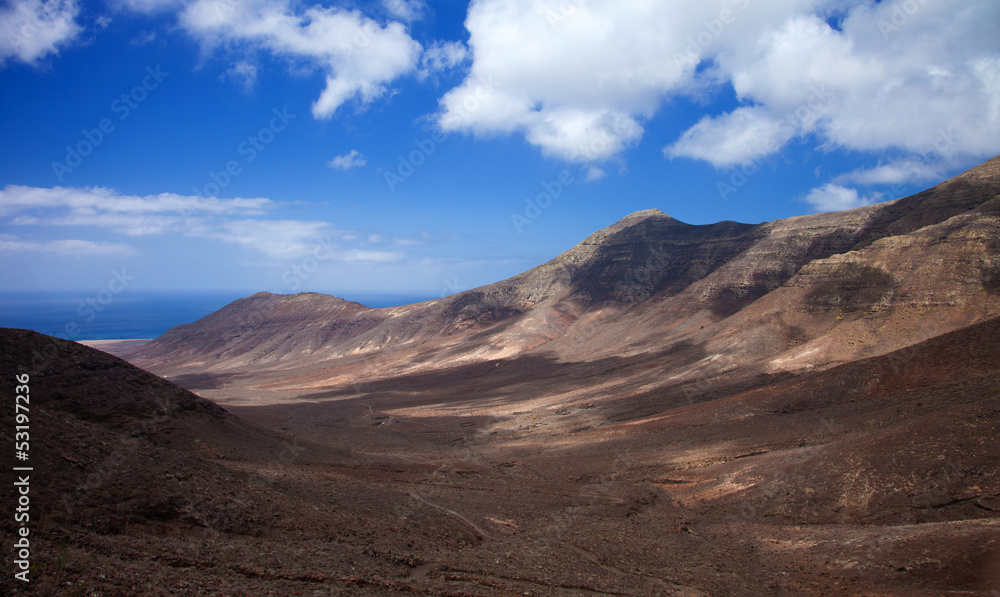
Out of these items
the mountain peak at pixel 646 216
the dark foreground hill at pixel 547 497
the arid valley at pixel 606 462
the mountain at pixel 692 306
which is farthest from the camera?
the mountain peak at pixel 646 216

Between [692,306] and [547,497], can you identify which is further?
[692,306]

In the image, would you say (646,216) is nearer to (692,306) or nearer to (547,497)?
(692,306)

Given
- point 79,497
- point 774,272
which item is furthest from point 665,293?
point 79,497

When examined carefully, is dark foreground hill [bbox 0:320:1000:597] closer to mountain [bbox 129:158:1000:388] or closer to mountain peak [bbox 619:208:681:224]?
mountain [bbox 129:158:1000:388]

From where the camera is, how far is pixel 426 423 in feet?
130

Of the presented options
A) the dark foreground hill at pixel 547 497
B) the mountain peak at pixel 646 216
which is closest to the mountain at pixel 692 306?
the mountain peak at pixel 646 216

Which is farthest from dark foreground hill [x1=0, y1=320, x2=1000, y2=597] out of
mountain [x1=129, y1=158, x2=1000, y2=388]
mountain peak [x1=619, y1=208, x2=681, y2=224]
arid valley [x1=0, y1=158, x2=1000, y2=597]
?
mountain peak [x1=619, y1=208, x2=681, y2=224]

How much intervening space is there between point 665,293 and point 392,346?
Answer: 47.0 m

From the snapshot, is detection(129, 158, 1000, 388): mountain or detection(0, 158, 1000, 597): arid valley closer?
detection(0, 158, 1000, 597): arid valley

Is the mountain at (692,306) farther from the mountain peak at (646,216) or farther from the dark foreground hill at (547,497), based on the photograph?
the dark foreground hill at (547,497)

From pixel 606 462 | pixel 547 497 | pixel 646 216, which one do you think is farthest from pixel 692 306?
pixel 547 497

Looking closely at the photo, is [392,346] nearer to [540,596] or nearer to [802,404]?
[802,404]

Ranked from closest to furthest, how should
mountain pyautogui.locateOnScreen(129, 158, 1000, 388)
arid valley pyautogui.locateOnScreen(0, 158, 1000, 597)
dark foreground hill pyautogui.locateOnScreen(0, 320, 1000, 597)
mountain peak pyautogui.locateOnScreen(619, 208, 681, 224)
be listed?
dark foreground hill pyautogui.locateOnScreen(0, 320, 1000, 597)
arid valley pyautogui.locateOnScreen(0, 158, 1000, 597)
mountain pyautogui.locateOnScreen(129, 158, 1000, 388)
mountain peak pyautogui.locateOnScreen(619, 208, 681, 224)

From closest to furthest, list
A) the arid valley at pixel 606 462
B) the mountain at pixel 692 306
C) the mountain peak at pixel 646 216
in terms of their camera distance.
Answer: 1. the arid valley at pixel 606 462
2. the mountain at pixel 692 306
3. the mountain peak at pixel 646 216
